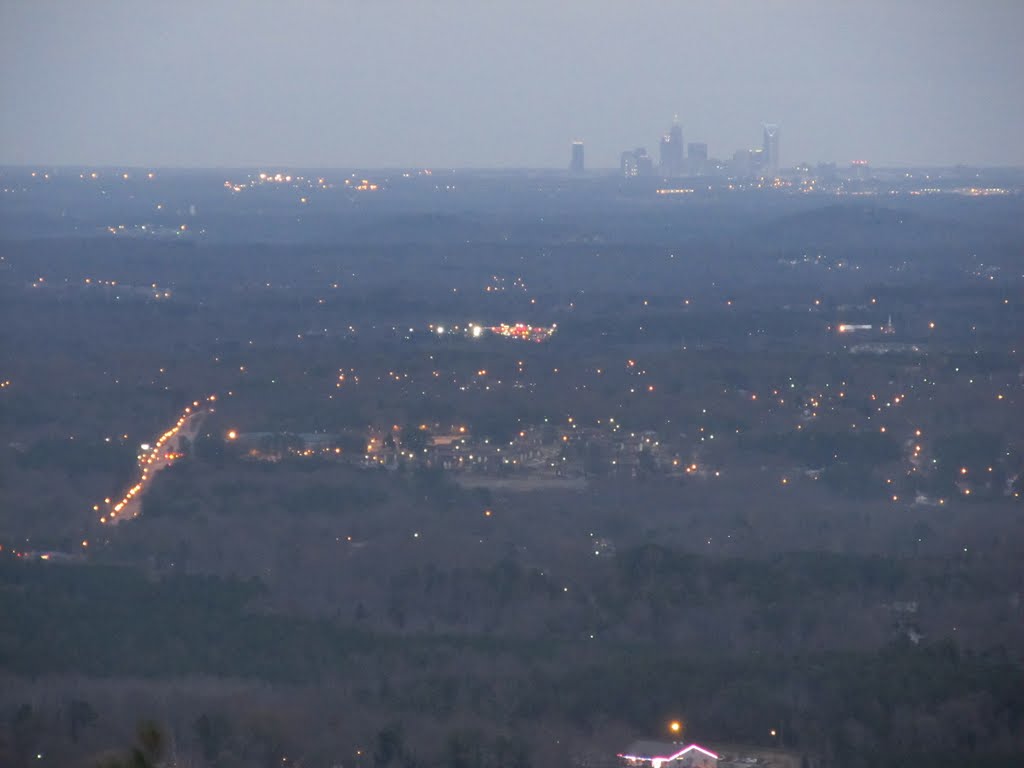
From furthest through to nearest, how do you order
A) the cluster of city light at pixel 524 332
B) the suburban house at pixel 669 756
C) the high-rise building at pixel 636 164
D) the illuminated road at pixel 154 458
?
the high-rise building at pixel 636 164, the cluster of city light at pixel 524 332, the illuminated road at pixel 154 458, the suburban house at pixel 669 756

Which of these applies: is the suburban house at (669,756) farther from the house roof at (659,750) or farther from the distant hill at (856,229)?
the distant hill at (856,229)

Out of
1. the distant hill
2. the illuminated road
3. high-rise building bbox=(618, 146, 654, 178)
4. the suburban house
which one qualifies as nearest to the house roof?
the suburban house

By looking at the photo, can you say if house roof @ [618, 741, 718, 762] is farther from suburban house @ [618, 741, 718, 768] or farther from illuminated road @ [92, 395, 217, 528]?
illuminated road @ [92, 395, 217, 528]

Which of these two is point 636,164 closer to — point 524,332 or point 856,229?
point 856,229

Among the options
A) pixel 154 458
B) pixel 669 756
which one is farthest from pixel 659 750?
pixel 154 458

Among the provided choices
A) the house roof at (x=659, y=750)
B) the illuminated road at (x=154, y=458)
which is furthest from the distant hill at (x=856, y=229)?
the house roof at (x=659, y=750)
